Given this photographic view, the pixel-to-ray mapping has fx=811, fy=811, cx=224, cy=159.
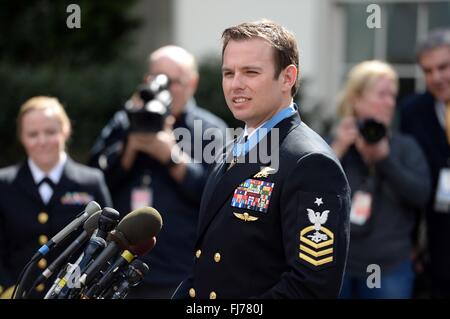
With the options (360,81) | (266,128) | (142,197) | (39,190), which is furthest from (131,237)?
(360,81)

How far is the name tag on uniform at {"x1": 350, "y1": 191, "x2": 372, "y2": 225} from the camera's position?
496 cm

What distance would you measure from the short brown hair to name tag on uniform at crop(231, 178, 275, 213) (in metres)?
0.40

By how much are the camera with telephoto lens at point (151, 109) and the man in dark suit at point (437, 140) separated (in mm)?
1736

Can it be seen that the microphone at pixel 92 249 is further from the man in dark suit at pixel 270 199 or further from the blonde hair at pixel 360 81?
the blonde hair at pixel 360 81

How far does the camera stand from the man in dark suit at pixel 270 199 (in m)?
2.72

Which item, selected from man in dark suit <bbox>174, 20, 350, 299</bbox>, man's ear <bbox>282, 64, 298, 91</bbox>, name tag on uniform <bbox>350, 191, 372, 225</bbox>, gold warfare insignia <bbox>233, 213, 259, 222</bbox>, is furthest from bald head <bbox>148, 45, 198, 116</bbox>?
gold warfare insignia <bbox>233, 213, 259, 222</bbox>

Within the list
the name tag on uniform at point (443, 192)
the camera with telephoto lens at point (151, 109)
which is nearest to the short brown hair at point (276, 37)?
the camera with telephoto lens at point (151, 109)

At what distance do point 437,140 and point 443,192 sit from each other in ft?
1.21

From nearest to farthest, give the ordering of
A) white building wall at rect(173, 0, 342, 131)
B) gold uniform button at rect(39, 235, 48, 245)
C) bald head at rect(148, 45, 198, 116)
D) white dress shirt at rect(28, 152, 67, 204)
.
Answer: gold uniform button at rect(39, 235, 48, 245) → white dress shirt at rect(28, 152, 67, 204) → bald head at rect(148, 45, 198, 116) → white building wall at rect(173, 0, 342, 131)

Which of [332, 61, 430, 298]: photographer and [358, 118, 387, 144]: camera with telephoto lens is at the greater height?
[358, 118, 387, 144]: camera with telephoto lens

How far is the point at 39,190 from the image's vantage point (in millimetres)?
4621

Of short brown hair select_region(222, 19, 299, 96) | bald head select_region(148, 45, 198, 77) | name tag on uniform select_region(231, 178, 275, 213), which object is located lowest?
name tag on uniform select_region(231, 178, 275, 213)

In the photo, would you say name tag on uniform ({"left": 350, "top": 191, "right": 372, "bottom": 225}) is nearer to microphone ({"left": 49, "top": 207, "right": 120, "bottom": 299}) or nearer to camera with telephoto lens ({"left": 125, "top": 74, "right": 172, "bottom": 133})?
camera with telephoto lens ({"left": 125, "top": 74, "right": 172, "bottom": 133})
